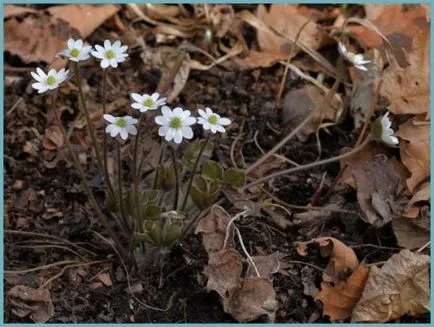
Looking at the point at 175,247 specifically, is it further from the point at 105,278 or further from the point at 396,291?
the point at 396,291

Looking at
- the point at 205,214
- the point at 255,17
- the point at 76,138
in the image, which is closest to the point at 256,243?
the point at 205,214

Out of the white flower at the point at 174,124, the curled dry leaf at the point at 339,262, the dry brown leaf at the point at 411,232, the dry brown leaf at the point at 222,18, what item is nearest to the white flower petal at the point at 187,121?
the white flower at the point at 174,124

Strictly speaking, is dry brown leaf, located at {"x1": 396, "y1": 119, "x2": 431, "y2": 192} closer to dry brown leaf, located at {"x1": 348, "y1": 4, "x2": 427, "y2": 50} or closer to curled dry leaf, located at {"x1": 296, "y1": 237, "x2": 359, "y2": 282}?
curled dry leaf, located at {"x1": 296, "y1": 237, "x2": 359, "y2": 282}

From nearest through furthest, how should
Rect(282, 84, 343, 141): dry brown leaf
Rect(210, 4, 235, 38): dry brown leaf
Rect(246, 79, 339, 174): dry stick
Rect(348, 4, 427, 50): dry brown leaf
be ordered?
Rect(246, 79, 339, 174): dry stick → Rect(282, 84, 343, 141): dry brown leaf → Rect(348, 4, 427, 50): dry brown leaf → Rect(210, 4, 235, 38): dry brown leaf

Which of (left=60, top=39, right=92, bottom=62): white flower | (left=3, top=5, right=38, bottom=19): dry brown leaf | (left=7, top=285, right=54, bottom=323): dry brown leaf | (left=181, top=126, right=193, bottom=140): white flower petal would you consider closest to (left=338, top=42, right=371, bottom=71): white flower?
(left=181, top=126, right=193, bottom=140): white flower petal

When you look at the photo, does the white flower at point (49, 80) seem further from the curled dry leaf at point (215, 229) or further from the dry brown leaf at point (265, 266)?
the dry brown leaf at point (265, 266)

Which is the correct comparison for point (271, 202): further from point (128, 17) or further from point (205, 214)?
point (128, 17)

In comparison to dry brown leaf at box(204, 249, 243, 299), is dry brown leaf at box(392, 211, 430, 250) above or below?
below
